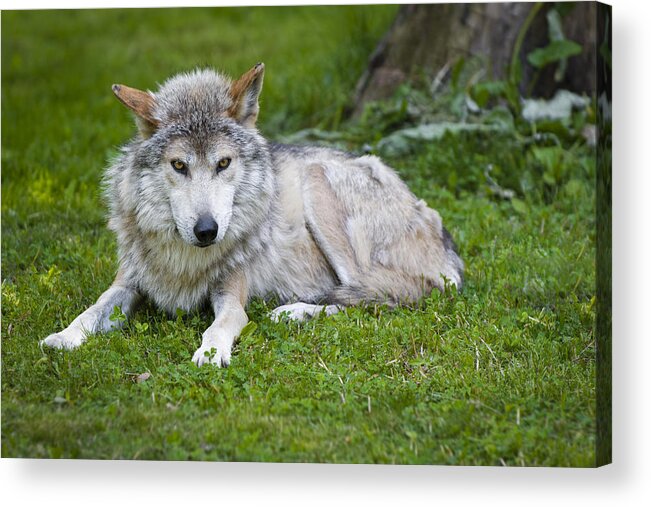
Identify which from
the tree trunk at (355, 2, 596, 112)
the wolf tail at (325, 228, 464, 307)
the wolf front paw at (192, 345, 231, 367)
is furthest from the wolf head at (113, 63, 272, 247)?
the tree trunk at (355, 2, 596, 112)

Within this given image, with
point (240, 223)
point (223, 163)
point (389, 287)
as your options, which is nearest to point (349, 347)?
point (389, 287)

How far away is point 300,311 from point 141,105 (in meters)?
1.58

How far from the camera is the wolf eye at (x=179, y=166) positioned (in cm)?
566

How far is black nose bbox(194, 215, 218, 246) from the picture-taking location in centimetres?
551

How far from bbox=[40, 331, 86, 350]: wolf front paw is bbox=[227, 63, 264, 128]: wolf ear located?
158cm

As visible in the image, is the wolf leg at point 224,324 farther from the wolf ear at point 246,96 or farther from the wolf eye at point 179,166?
the wolf ear at point 246,96

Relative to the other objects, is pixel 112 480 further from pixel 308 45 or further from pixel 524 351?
pixel 308 45

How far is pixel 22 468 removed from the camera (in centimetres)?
577

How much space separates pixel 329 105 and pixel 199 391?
14.7ft

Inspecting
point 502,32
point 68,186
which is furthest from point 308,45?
point 68,186

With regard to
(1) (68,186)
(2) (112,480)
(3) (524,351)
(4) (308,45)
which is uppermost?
(4) (308,45)

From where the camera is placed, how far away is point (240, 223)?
5965 mm

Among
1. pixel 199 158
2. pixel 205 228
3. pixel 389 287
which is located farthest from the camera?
pixel 389 287

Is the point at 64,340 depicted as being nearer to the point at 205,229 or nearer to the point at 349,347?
the point at 205,229
